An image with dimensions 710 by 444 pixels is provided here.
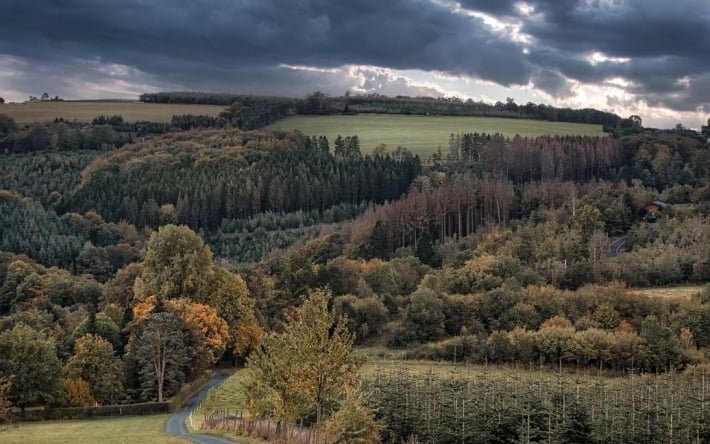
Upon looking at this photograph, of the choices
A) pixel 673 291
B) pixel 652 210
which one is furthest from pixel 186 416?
pixel 652 210

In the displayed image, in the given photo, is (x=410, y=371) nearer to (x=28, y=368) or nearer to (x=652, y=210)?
(x=28, y=368)

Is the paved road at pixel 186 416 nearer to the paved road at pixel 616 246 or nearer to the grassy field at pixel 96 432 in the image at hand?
the grassy field at pixel 96 432

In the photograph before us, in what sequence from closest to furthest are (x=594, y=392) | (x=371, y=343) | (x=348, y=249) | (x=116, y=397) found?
(x=594, y=392) < (x=116, y=397) < (x=371, y=343) < (x=348, y=249)

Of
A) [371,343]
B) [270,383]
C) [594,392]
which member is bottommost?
[371,343]

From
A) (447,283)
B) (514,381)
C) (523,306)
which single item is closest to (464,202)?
(447,283)

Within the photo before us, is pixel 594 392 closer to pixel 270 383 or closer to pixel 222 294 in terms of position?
pixel 270 383

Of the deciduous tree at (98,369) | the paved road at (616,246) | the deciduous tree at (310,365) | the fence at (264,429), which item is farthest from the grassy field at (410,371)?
the paved road at (616,246)

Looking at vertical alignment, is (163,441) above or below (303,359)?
below
